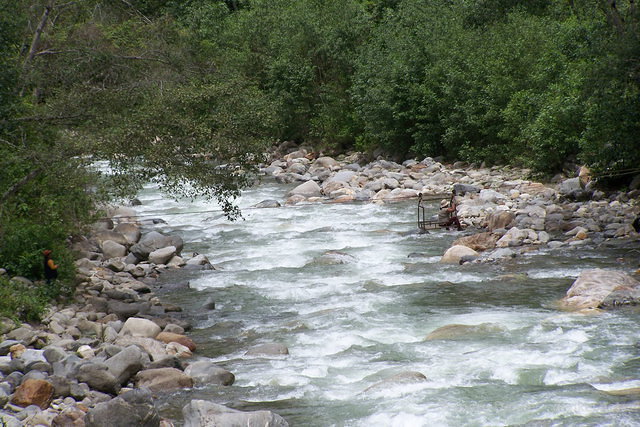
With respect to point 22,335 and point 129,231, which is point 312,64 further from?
point 22,335

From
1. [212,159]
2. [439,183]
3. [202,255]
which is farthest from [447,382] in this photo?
[439,183]

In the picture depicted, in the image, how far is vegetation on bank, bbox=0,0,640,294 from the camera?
11.7 metres

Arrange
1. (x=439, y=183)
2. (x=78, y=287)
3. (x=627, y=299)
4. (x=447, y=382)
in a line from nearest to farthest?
(x=447, y=382) < (x=627, y=299) < (x=78, y=287) < (x=439, y=183)

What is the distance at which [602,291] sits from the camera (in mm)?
12398

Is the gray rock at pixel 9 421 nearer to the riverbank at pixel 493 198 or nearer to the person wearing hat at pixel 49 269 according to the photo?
the person wearing hat at pixel 49 269

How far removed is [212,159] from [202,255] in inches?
231

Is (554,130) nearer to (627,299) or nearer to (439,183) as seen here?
(439,183)

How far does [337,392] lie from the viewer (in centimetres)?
925

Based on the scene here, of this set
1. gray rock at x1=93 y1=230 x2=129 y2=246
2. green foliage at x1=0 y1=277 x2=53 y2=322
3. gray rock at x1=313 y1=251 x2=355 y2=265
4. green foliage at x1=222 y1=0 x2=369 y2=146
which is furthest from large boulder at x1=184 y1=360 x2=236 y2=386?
green foliage at x1=222 y1=0 x2=369 y2=146

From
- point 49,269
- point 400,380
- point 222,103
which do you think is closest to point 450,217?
point 222,103

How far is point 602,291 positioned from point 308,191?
1526cm

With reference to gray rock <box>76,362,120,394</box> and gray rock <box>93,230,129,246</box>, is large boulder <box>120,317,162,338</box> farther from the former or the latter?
gray rock <box>93,230,129,246</box>

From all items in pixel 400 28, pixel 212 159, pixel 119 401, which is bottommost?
pixel 119 401

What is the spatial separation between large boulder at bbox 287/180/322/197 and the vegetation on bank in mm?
5938
